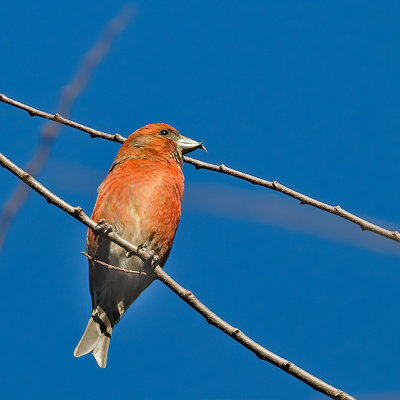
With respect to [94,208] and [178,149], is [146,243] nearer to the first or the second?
[94,208]

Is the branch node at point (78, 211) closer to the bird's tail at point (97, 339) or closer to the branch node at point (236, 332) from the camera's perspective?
the branch node at point (236, 332)

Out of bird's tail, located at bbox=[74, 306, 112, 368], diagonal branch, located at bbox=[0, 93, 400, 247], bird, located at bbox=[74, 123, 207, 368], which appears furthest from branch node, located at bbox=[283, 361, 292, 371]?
bird's tail, located at bbox=[74, 306, 112, 368]

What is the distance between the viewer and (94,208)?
14.9 ft

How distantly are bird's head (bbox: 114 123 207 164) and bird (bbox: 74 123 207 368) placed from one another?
0.12 ft

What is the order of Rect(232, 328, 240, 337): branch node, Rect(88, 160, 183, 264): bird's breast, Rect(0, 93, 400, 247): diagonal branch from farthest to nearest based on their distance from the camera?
Rect(88, 160, 183, 264): bird's breast, Rect(0, 93, 400, 247): diagonal branch, Rect(232, 328, 240, 337): branch node

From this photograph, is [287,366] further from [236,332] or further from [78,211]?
[78,211]

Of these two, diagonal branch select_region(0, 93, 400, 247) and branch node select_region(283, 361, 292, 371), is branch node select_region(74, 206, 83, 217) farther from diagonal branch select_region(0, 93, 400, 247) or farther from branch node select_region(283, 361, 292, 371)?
branch node select_region(283, 361, 292, 371)

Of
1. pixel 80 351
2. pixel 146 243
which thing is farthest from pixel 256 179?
pixel 80 351

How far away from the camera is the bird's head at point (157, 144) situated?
5.00 m

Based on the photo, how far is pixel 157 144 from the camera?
5.16m

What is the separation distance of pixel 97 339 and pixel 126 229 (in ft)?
2.88

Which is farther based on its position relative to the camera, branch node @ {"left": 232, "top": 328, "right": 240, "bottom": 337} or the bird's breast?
the bird's breast

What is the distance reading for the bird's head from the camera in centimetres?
500

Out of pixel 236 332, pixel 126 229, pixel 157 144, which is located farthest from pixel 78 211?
pixel 157 144
